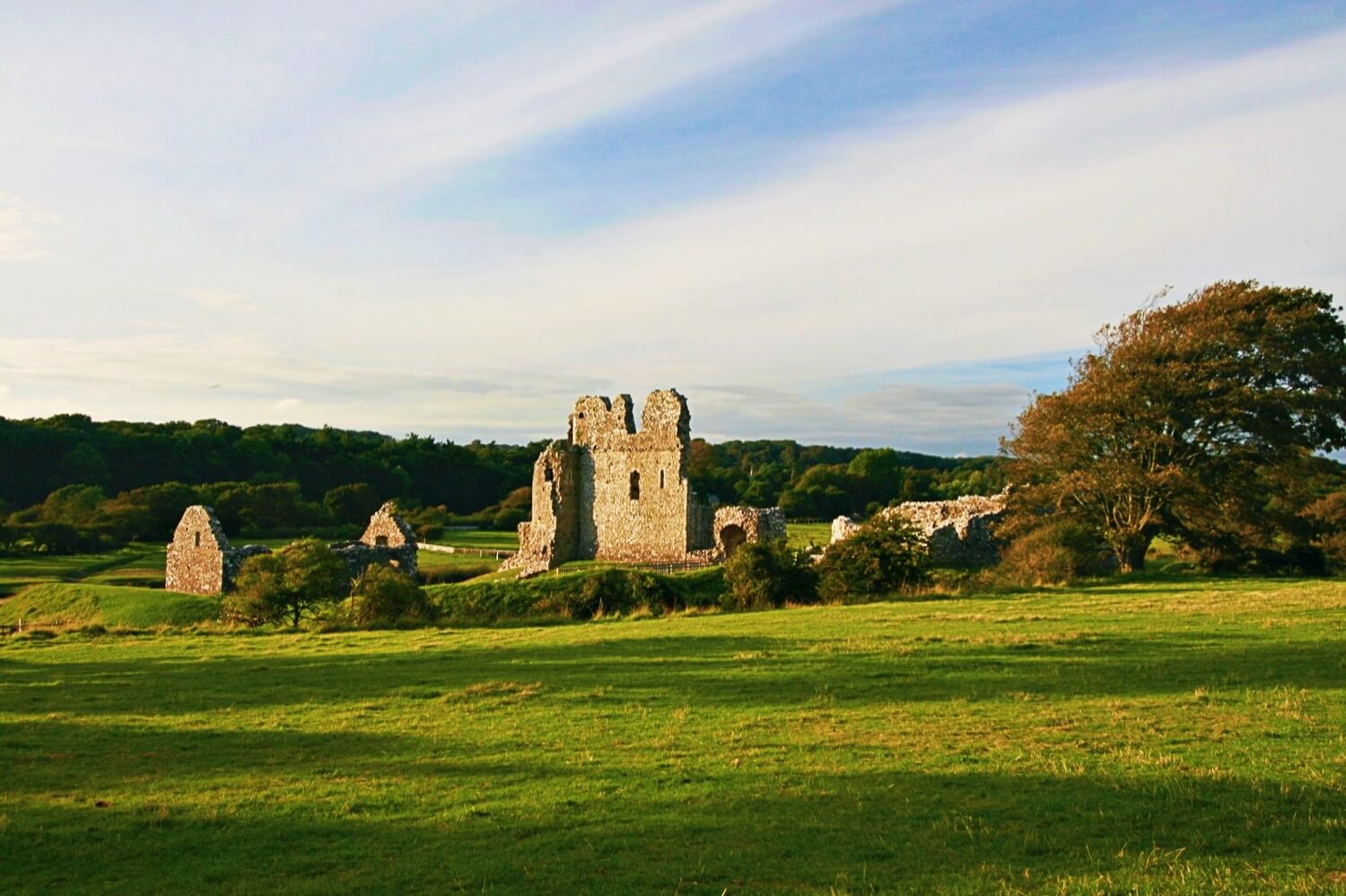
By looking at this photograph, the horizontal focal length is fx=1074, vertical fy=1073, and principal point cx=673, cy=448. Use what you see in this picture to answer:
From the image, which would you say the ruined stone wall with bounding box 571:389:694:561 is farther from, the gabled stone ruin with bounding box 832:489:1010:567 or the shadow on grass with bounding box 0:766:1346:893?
the shadow on grass with bounding box 0:766:1346:893

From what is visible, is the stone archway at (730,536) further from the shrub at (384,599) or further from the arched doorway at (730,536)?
the shrub at (384,599)

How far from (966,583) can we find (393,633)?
43.7 ft

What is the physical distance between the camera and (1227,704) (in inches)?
425

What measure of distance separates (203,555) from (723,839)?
1252 inches

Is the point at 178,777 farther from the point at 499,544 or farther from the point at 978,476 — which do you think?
the point at 978,476

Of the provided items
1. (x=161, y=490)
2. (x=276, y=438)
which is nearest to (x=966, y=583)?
(x=161, y=490)

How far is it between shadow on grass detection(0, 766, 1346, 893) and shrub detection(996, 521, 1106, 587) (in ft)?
62.4

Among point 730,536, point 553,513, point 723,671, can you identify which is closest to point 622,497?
point 553,513

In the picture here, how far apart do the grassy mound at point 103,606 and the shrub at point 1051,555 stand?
67.7 ft

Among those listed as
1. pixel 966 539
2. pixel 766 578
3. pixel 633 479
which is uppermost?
pixel 633 479

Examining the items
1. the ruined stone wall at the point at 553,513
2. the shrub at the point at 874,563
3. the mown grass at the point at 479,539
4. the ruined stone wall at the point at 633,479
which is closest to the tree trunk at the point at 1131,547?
the shrub at the point at 874,563

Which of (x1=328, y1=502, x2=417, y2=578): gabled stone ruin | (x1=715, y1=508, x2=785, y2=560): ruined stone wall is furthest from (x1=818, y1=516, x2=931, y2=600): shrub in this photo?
(x1=328, y1=502, x2=417, y2=578): gabled stone ruin

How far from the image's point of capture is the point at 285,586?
84.2 feet

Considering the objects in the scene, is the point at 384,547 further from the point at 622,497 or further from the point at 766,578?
the point at 766,578
